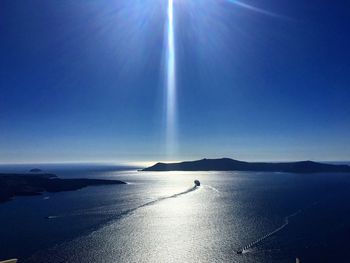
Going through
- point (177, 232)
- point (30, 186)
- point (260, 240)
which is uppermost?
point (30, 186)

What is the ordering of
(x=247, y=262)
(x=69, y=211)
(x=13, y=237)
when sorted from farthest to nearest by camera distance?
(x=69, y=211) < (x=13, y=237) < (x=247, y=262)

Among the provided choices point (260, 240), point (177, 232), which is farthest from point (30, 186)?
point (260, 240)

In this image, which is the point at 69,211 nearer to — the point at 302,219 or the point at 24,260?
the point at 24,260

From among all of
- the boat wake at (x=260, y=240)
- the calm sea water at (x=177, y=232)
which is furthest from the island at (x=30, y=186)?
the boat wake at (x=260, y=240)

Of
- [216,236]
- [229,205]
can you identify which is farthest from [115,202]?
[216,236]

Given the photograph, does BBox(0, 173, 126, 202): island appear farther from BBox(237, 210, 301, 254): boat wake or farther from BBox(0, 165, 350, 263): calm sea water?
BBox(237, 210, 301, 254): boat wake

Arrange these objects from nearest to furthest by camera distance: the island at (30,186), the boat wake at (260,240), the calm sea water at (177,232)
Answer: the calm sea water at (177,232) → the boat wake at (260,240) → the island at (30,186)

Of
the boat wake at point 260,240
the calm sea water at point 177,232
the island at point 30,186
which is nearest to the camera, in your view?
the calm sea water at point 177,232

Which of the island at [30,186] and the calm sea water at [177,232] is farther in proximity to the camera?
the island at [30,186]

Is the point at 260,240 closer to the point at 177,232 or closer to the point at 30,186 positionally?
the point at 177,232

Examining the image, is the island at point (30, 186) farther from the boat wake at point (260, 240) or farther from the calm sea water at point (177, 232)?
the boat wake at point (260, 240)

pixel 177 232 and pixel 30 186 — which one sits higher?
pixel 30 186
